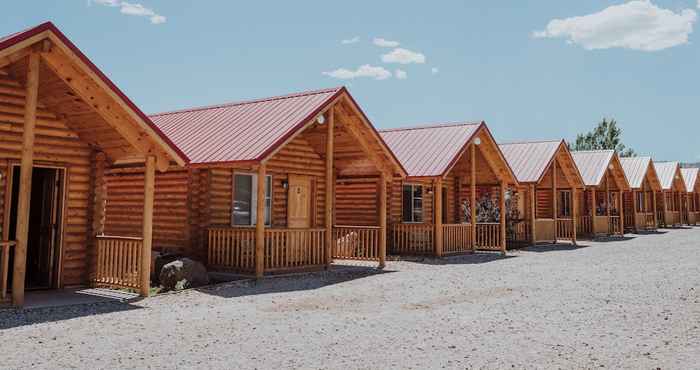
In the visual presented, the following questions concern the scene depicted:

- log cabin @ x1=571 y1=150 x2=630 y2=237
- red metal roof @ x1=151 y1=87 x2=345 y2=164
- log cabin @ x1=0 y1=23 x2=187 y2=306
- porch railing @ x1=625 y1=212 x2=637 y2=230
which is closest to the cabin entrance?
log cabin @ x1=0 y1=23 x2=187 y2=306

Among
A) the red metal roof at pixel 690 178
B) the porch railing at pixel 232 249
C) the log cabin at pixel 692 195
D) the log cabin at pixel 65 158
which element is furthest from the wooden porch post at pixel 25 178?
the red metal roof at pixel 690 178

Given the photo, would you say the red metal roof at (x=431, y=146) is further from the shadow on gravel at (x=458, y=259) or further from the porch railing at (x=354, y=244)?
the shadow on gravel at (x=458, y=259)

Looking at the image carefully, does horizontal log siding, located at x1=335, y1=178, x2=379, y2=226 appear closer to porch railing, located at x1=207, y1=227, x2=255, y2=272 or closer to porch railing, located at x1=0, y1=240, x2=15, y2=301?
porch railing, located at x1=207, y1=227, x2=255, y2=272

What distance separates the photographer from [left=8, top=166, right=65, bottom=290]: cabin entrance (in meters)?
11.7

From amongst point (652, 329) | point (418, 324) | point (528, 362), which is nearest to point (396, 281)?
point (418, 324)

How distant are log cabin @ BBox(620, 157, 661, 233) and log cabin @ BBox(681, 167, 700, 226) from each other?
10.3m

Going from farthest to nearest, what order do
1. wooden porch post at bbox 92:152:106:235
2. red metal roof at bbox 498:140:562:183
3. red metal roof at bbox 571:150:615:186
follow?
red metal roof at bbox 571:150:615:186 → red metal roof at bbox 498:140:562:183 → wooden porch post at bbox 92:152:106:235

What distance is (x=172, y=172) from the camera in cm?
1484

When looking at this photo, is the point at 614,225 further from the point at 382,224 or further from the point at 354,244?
the point at 382,224

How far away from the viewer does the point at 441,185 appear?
20828 mm

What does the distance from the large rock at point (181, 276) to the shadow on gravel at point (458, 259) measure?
7.57 metres

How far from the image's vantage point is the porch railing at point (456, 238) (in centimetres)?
2012

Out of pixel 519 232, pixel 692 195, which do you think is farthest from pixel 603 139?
pixel 519 232

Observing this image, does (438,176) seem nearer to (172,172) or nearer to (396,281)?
(396,281)
